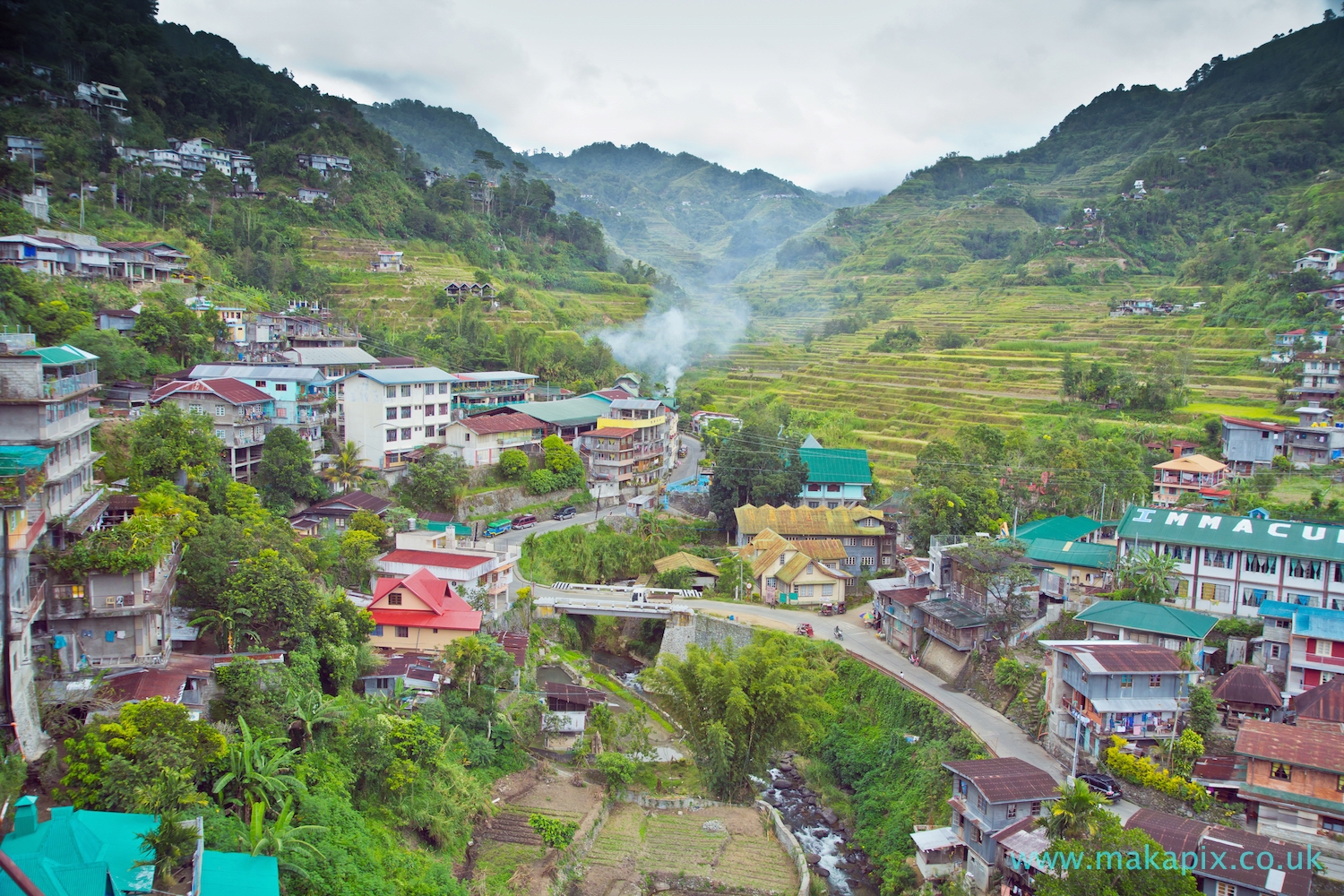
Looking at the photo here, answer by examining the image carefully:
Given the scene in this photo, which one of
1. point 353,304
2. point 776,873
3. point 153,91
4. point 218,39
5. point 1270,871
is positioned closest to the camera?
point 1270,871

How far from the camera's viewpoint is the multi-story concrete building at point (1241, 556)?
69.3 feet

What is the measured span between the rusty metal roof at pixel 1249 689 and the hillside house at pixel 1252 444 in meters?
15.8

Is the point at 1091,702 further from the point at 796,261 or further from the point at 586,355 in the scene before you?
the point at 796,261

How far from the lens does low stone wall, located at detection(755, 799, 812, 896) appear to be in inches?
682

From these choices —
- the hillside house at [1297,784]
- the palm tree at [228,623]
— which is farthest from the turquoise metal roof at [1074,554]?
the palm tree at [228,623]

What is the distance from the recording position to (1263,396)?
38094 millimetres

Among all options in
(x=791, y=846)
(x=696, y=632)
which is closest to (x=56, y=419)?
(x=791, y=846)

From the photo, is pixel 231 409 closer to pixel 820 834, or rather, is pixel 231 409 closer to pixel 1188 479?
pixel 820 834

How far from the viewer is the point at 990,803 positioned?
1596 cm

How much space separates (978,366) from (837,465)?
15.8 m

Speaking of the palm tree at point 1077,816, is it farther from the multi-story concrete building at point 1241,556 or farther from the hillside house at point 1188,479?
the hillside house at point 1188,479

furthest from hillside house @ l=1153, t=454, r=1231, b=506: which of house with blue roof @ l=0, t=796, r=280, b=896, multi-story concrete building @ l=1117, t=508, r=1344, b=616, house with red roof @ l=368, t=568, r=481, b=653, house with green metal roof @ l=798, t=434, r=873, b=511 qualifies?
house with blue roof @ l=0, t=796, r=280, b=896

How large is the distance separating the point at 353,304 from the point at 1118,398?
3850 cm

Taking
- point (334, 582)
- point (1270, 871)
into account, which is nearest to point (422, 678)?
point (334, 582)
